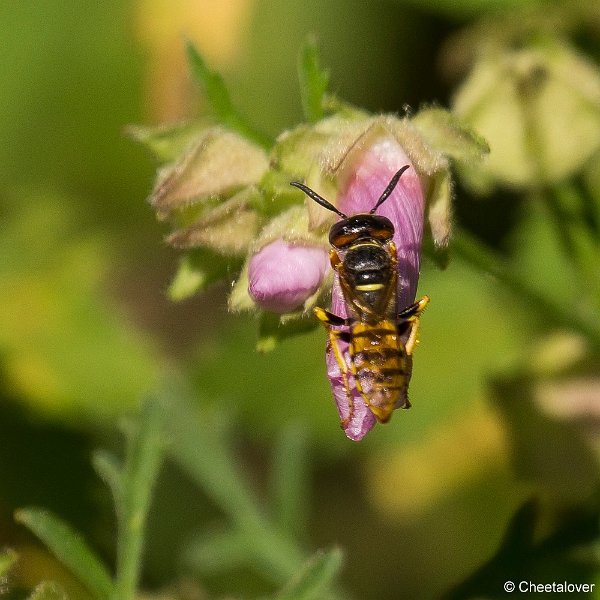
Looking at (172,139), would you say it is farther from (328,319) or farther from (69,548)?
(69,548)

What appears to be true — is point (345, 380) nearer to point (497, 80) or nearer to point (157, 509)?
point (497, 80)

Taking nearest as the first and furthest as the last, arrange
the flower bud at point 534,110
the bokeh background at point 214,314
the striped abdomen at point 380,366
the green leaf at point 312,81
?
the striped abdomen at point 380,366 < the green leaf at point 312,81 < the flower bud at point 534,110 < the bokeh background at point 214,314

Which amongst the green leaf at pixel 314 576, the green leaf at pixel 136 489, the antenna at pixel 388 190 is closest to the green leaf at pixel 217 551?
the green leaf at pixel 136 489

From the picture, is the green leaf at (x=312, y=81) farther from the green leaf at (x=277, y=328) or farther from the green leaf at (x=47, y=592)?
the green leaf at (x=47, y=592)

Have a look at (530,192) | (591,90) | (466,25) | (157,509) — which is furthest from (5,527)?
(466,25)

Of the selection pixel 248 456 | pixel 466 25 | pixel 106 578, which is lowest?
pixel 106 578

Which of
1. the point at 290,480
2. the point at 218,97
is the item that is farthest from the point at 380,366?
the point at 290,480

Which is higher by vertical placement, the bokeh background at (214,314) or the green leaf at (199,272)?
the bokeh background at (214,314)
